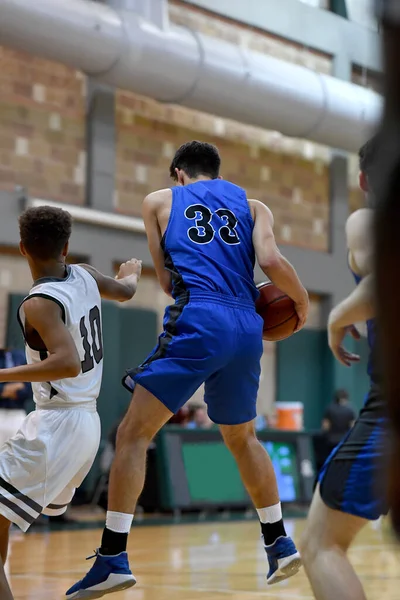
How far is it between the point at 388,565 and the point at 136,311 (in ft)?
27.1

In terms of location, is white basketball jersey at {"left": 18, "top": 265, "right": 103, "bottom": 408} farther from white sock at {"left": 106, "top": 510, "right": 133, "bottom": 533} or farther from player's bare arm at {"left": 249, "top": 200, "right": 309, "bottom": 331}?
player's bare arm at {"left": 249, "top": 200, "right": 309, "bottom": 331}

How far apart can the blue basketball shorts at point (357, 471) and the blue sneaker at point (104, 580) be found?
116cm

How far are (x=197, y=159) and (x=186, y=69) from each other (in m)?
8.94

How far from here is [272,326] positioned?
4074 millimetres

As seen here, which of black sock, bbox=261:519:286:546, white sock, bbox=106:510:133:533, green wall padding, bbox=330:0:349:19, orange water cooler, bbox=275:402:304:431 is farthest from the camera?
green wall padding, bbox=330:0:349:19

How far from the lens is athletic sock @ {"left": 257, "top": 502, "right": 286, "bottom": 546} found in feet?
12.7

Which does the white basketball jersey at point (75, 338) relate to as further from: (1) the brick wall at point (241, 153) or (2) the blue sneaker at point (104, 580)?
(1) the brick wall at point (241, 153)

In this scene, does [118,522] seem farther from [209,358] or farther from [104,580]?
[209,358]

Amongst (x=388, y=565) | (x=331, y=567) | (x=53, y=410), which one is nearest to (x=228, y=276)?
(x=53, y=410)

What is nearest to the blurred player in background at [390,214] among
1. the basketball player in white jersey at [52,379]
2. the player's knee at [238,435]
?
the basketball player in white jersey at [52,379]

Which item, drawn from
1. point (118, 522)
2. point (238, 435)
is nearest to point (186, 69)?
point (238, 435)

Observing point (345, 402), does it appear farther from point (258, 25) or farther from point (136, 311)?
point (258, 25)

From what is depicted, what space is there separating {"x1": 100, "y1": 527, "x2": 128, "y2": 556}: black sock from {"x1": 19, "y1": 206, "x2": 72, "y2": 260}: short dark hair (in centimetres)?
106

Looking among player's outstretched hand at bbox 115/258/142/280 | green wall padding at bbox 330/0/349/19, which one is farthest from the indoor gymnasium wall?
player's outstretched hand at bbox 115/258/142/280
